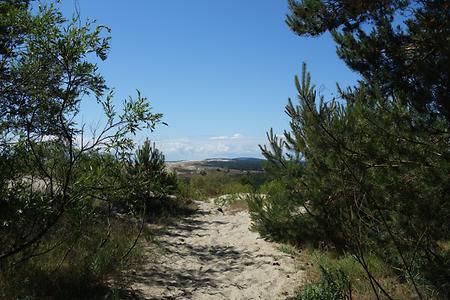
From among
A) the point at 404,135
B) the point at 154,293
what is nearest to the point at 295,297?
the point at 154,293

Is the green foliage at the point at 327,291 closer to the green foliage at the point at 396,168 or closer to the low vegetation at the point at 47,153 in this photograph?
the green foliage at the point at 396,168

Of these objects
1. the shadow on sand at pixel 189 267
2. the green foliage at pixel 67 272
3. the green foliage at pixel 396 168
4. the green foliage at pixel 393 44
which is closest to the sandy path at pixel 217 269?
the shadow on sand at pixel 189 267

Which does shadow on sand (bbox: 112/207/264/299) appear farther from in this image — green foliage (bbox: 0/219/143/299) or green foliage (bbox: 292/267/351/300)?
green foliage (bbox: 292/267/351/300)

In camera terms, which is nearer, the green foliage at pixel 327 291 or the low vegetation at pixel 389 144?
the low vegetation at pixel 389 144

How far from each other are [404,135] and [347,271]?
257 centimetres

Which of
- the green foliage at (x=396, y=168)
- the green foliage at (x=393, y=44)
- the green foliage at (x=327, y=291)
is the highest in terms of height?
the green foliage at (x=393, y=44)

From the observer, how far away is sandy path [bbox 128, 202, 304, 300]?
571 cm

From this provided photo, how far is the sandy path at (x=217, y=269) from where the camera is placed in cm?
571

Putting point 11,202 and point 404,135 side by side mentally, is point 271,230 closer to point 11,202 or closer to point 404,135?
point 404,135

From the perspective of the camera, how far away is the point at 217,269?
7.00m

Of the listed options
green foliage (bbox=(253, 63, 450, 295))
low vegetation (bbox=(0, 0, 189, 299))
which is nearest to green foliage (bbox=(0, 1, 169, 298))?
low vegetation (bbox=(0, 0, 189, 299))

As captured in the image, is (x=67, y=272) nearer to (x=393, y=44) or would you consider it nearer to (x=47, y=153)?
(x=47, y=153)

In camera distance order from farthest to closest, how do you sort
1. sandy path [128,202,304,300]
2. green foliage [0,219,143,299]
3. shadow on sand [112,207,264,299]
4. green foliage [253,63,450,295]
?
shadow on sand [112,207,264,299] < sandy path [128,202,304,300] < green foliage [0,219,143,299] < green foliage [253,63,450,295]

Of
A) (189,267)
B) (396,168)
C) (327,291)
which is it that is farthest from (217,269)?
(396,168)
